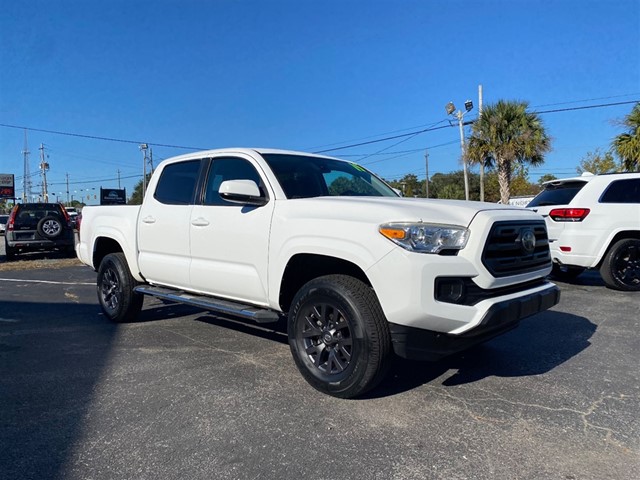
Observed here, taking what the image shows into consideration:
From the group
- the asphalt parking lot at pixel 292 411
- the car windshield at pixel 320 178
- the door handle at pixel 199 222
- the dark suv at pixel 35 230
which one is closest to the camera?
the asphalt parking lot at pixel 292 411

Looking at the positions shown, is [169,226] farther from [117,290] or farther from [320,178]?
[320,178]

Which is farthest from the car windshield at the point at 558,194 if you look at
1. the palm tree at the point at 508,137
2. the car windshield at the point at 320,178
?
the palm tree at the point at 508,137

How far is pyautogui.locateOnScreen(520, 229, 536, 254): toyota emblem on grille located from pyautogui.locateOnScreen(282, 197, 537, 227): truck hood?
20cm

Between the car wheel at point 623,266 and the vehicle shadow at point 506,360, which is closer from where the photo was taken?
the vehicle shadow at point 506,360

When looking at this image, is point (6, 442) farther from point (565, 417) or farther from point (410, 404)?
point (565, 417)

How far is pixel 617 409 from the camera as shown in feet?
10.9

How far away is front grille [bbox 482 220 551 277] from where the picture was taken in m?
3.31

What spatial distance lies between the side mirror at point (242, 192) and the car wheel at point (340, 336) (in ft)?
2.94

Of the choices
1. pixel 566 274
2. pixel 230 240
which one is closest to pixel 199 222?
pixel 230 240

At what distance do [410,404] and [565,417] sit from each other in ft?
3.34

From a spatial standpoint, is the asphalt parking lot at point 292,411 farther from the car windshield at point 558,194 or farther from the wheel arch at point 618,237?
the car windshield at point 558,194

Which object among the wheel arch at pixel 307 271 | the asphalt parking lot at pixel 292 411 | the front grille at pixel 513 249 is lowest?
the asphalt parking lot at pixel 292 411

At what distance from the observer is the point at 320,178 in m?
4.57

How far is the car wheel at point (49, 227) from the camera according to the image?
1400 cm
